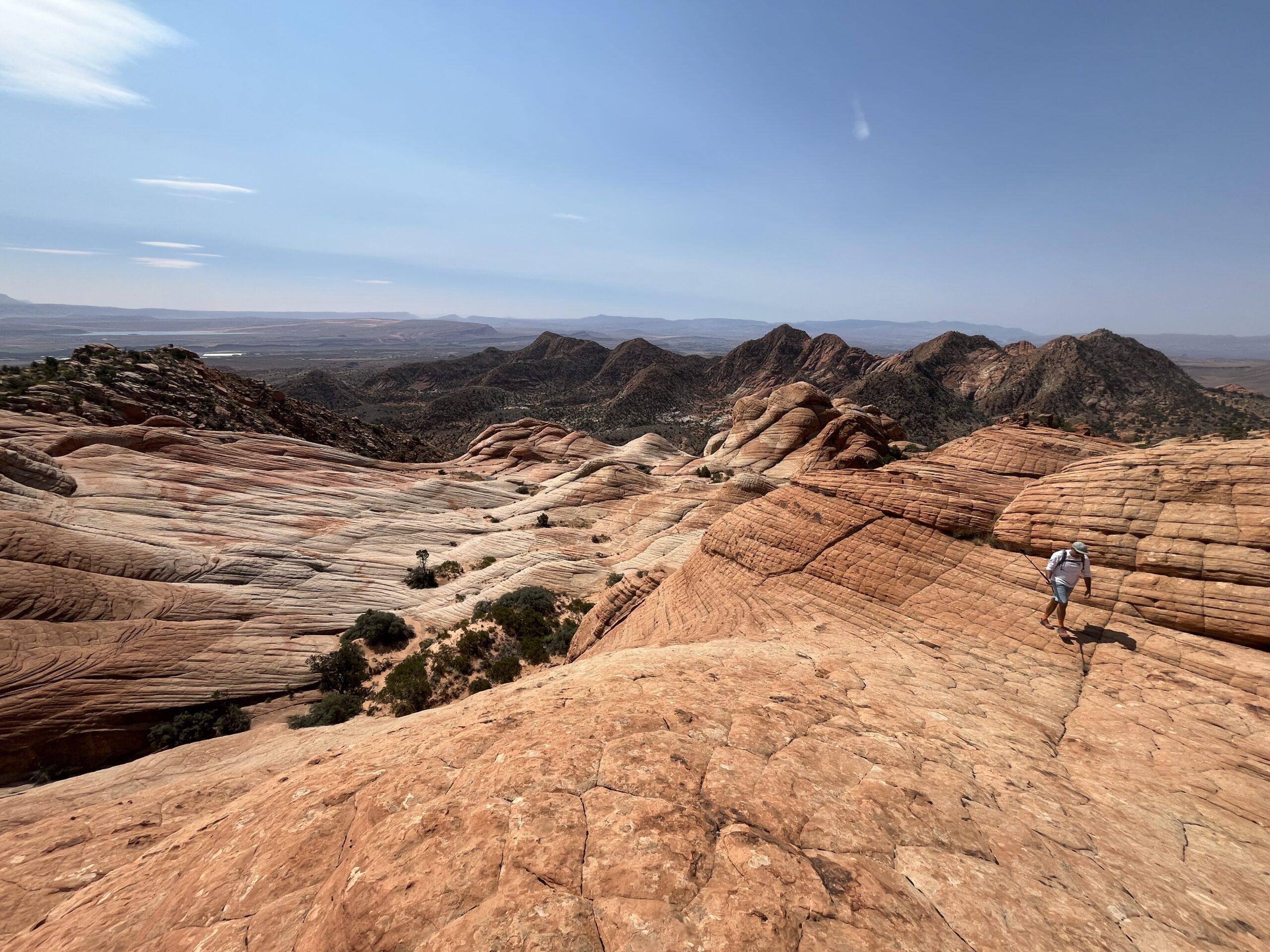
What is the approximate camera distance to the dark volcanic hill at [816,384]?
94.4m

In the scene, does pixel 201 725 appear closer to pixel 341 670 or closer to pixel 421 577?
pixel 341 670

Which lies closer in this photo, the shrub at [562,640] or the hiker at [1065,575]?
the hiker at [1065,575]

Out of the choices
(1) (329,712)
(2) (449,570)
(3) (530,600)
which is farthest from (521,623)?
(2) (449,570)

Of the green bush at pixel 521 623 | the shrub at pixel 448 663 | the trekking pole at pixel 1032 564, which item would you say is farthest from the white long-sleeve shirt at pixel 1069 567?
the shrub at pixel 448 663

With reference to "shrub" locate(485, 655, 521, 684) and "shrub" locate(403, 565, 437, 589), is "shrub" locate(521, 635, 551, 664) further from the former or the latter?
"shrub" locate(403, 565, 437, 589)

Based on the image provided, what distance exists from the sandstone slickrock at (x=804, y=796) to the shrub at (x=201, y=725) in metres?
1.92

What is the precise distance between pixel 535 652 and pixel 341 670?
7.36 m

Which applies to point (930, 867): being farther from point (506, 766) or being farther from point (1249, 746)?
point (1249, 746)

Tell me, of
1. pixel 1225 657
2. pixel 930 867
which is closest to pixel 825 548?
pixel 1225 657

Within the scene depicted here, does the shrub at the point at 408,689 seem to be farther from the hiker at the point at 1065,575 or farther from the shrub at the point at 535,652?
the hiker at the point at 1065,575

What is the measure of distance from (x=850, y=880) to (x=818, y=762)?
1.90 meters

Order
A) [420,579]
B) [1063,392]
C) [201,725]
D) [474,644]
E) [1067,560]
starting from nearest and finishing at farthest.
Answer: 1. [1067,560]
2. [201,725]
3. [474,644]
4. [420,579]
5. [1063,392]

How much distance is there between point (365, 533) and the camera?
30.3 m

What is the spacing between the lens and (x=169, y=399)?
140 ft
